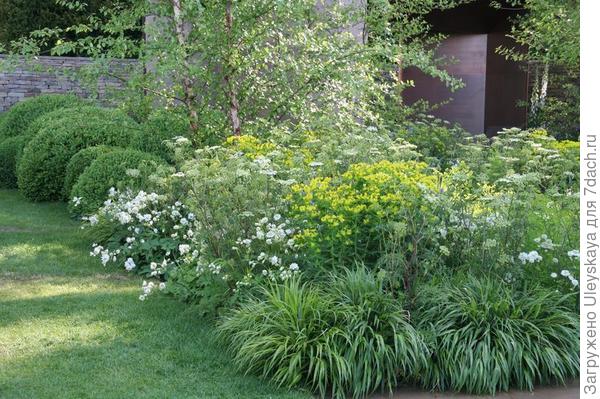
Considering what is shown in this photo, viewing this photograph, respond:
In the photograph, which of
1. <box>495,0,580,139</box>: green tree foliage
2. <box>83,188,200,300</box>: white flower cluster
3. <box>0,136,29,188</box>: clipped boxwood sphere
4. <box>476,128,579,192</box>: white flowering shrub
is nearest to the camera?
<box>83,188,200,300</box>: white flower cluster

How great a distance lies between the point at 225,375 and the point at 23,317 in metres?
1.82

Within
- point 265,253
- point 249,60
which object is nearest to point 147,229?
point 265,253

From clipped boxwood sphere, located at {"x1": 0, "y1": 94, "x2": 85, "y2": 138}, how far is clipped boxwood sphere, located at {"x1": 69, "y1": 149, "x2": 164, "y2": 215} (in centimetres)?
367

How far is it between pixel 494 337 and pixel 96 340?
255cm

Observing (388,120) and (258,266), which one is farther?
(388,120)

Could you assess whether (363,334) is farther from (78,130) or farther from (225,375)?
(78,130)

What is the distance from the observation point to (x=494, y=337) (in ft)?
15.0

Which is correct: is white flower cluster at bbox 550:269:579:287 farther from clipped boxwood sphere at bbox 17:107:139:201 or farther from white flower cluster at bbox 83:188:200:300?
clipped boxwood sphere at bbox 17:107:139:201

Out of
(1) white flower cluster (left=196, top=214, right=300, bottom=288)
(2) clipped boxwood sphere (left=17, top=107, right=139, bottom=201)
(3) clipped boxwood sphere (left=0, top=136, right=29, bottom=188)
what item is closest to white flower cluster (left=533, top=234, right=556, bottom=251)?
(1) white flower cluster (left=196, top=214, right=300, bottom=288)

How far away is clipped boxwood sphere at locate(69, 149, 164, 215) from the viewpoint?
8008 millimetres

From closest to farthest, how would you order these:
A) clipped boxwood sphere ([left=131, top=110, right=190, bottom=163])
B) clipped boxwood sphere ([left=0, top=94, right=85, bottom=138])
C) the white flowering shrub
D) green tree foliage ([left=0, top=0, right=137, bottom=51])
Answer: the white flowering shrub
clipped boxwood sphere ([left=131, top=110, right=190, bottom=163])
clipped boxwood sphere ([left=0, top=94, right=85, bottom=138])
green tree foliage ([left=0, top=0, right=137, bottom=51])

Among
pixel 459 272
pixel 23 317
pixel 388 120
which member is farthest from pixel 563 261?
pixel 388 120

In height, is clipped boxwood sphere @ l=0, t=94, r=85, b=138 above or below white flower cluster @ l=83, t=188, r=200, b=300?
above
